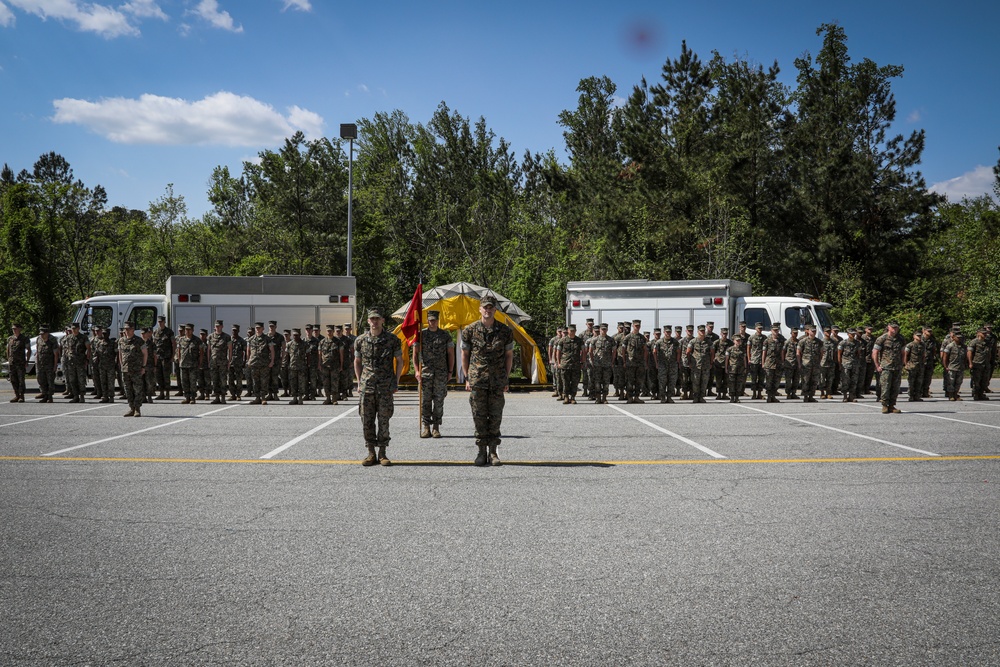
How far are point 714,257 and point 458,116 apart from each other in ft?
70.3

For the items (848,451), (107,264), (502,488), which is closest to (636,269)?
(848,451)

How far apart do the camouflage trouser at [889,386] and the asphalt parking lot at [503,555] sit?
5.06m

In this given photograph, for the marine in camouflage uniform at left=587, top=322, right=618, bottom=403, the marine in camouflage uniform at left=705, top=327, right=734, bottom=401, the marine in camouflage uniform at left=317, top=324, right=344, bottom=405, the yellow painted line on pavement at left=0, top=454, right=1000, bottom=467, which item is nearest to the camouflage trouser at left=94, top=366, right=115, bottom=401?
the marine in camouflage uniform at left=317, top=324, right=344, bottom=405

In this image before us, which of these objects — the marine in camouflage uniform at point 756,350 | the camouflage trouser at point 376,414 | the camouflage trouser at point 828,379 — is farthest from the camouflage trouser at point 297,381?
the camouflage trouser at point 828,379

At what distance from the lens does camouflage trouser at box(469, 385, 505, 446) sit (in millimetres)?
9000

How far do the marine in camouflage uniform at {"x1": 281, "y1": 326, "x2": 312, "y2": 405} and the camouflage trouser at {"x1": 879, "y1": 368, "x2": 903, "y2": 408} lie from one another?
498 inches

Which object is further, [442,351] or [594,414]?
[594,414]

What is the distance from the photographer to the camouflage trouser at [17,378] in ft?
59.0

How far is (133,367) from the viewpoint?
14.5 m

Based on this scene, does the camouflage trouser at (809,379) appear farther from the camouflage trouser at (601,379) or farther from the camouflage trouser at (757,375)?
the camouflage trouser at (601,379)

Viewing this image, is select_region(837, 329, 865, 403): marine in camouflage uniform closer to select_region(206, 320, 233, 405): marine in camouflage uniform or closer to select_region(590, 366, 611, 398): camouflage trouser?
select_region(590, 366, 611, 398): camouflage trouser

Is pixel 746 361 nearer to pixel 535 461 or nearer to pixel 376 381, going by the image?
pixel 535 461

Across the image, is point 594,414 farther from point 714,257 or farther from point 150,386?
point 714,257

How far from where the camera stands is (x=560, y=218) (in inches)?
1731
